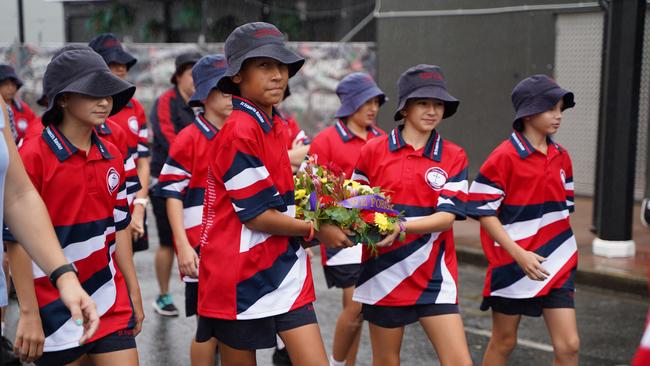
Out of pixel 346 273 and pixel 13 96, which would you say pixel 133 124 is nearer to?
pixel 346 273

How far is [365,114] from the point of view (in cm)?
657

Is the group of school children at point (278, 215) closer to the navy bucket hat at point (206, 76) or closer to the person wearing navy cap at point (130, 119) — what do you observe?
the navy bucket hat at point (206, 76)

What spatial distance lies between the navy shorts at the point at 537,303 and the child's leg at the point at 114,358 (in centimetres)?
228

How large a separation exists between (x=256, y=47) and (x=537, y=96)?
6.63ft

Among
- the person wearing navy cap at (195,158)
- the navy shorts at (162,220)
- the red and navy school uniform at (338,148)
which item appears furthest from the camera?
the navy shorts at (162,220)

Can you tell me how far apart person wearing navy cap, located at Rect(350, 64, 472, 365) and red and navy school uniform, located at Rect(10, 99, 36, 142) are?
18.2ft

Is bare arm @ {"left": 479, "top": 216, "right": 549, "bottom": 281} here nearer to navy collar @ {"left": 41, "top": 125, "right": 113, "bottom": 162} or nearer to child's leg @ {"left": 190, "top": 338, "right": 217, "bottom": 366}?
child's leg @ {"left": 190, "top": 338, "right": 217, "bottom": 366}

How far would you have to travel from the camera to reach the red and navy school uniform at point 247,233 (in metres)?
4.00

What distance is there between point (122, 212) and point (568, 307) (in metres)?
2.57

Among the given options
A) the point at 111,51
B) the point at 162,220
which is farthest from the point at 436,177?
the point at 111,51

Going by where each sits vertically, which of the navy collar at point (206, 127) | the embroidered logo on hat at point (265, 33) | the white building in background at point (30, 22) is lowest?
the navy collar at point (206, 127)

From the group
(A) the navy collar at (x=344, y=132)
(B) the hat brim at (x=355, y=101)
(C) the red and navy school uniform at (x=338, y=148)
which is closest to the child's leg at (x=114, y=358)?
(C) the red and navy school uniform at (x=338, y=148)

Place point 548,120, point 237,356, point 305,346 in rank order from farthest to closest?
point 548,120 → point 237,356 → point 305,346

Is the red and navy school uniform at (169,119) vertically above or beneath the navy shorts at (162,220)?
above
